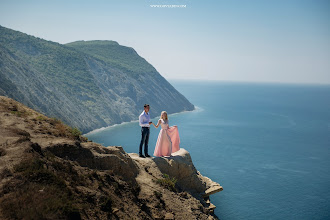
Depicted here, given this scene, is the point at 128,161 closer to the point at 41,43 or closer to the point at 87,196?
the point at 87,196

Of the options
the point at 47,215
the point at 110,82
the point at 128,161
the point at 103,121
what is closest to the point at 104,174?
the point at 128,161

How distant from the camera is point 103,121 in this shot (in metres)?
87.7

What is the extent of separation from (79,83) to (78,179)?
92484mm

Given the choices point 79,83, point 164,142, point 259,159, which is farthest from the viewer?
point 79,83

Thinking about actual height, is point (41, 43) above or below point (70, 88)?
above

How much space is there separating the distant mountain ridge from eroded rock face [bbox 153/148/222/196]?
165 feet

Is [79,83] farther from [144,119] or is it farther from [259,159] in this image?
[144,119]

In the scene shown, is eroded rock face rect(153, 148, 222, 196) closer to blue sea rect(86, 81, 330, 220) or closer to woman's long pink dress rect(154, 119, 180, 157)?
woman's long pink dress rect(154, 119, 180, 157)

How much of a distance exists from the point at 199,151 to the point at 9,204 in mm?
59550

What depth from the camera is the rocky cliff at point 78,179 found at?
27.3 feet

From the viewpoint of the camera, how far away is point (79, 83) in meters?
98.6

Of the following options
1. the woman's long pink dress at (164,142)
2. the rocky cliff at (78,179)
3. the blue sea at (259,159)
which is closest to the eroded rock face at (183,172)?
the rocky cliff at (78,179)

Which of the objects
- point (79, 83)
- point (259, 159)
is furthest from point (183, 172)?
point (79, 83)

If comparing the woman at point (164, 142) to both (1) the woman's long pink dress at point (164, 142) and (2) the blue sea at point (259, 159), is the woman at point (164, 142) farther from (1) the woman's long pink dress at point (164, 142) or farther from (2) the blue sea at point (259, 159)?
(2) the blue sea at point (259, 159)
